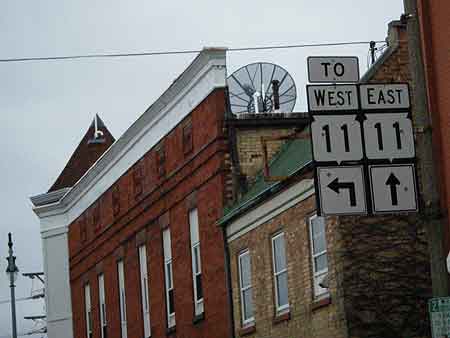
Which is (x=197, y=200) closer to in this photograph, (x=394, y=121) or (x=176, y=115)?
(x=176, y=115)

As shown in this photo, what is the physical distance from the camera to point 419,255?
80.5ft

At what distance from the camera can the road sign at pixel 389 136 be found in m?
15.5

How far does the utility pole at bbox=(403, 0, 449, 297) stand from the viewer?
14328 millimetres

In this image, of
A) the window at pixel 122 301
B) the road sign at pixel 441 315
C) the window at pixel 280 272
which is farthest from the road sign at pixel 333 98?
the window at pixel 122 301

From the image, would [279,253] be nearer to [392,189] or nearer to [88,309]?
[392,189]

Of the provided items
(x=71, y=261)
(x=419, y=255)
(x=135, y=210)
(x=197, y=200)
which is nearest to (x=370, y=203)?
(x=419, y=255)

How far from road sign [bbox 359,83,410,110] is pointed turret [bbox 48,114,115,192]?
39.3 meters

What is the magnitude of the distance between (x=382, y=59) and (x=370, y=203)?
10715mm

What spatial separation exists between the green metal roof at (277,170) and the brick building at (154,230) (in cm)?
108

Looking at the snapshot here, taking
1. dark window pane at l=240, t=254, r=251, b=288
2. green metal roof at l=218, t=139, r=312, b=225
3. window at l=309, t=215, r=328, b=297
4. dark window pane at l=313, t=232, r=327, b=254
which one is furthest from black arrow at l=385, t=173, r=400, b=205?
dark window pane at l=240, t=254, r=251, b=288

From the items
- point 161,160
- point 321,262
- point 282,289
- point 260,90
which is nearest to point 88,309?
point 161,160

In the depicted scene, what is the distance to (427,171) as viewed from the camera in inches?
569

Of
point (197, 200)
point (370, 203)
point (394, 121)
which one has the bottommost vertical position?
point (370, 203)

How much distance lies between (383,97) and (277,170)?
43.3 ft
